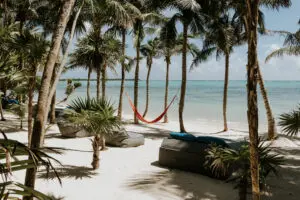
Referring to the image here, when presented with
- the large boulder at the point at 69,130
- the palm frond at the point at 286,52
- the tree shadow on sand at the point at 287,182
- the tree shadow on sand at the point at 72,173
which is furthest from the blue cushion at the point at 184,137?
the palm frond at the point at 286,52

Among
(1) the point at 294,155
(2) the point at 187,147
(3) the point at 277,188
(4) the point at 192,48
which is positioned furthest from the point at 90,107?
(4) the point at 192,48

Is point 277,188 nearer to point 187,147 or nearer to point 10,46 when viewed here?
point 187,147

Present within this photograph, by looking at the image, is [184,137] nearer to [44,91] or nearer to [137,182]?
[137,182]

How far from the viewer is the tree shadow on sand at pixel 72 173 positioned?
188 inches

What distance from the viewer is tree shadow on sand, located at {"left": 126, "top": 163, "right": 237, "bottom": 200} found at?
13.6 ft

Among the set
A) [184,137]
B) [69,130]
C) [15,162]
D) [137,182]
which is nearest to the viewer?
[15,162]

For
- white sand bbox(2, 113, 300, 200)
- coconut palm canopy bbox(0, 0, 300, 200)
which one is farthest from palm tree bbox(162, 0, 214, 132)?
white sand bbox(2, 113, 300, 200)

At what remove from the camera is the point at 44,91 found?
2.66m

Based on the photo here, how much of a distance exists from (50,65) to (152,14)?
1159 centimetres

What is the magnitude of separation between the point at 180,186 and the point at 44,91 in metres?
2.91

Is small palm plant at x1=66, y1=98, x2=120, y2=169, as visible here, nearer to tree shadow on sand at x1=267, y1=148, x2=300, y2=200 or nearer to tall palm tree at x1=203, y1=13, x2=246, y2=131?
tree shadow on sand at x1=267, y1=148, x2=300, y2=200

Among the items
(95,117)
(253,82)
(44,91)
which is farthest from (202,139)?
(44,91)

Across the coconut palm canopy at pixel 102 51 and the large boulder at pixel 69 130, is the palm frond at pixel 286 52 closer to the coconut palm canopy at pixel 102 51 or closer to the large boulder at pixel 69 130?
the coconut palm canopy at pixel 102 51

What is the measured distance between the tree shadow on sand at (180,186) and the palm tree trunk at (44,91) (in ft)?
7.13
